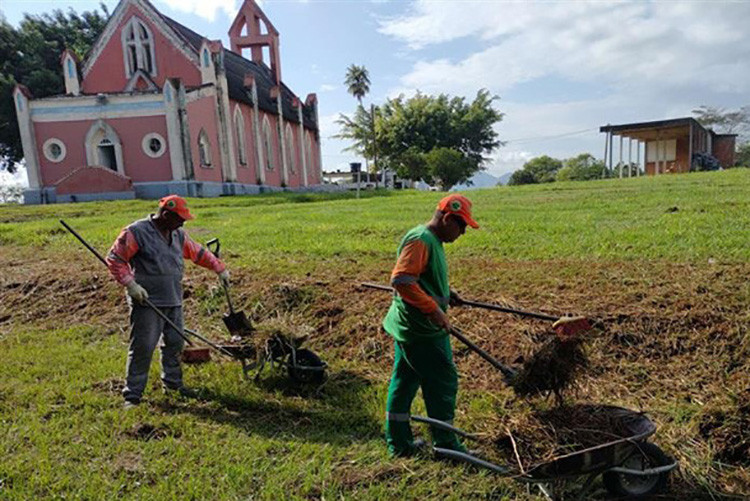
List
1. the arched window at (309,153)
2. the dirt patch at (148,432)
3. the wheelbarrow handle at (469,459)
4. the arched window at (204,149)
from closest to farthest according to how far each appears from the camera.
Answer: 1. the wheelbarrow handle at (469,459)
2. the dirt patch at (148,432)
3. the arched window at (204,149)
4. the arched window at (309,153)

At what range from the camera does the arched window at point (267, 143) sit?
3425cm

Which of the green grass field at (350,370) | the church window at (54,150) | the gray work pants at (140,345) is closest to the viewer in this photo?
the green grass field at (350,370)

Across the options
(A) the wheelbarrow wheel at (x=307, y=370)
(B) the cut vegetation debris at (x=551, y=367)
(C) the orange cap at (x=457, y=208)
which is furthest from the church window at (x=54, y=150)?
(B) the cut vegetation debris at (x=551, y=367)

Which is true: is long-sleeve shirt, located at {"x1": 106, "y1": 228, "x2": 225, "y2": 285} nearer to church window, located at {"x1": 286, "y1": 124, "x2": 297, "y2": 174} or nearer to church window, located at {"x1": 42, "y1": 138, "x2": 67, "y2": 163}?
church window, located at {"x1": 42, "y1": 138, "x2": 67, "y2": 163}

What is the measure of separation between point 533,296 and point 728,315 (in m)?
1.68

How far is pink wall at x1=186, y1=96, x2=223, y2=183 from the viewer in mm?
25750

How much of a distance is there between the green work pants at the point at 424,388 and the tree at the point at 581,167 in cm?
6563

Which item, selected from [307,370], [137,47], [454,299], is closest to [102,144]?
[137,47]

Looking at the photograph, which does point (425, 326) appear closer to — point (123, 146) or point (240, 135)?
point (123, 146)

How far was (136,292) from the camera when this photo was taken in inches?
163

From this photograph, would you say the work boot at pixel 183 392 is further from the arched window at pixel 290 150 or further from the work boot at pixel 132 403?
the arched window at pixel 290 150

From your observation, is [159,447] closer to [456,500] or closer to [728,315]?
[456,500]

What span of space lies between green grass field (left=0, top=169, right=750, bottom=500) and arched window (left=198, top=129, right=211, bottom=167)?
1926 centimetres

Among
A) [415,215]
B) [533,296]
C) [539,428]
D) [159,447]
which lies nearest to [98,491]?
[159,447]
